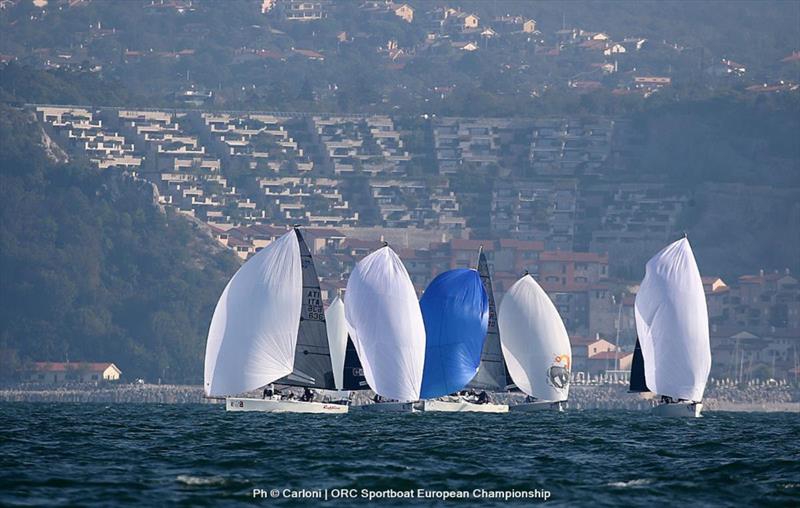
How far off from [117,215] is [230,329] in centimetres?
13748

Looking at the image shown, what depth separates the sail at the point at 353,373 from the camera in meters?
69.1

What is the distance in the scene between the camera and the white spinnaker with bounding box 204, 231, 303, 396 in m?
61.7

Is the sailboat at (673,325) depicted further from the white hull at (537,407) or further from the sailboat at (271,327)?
the sailboat at (271,327)

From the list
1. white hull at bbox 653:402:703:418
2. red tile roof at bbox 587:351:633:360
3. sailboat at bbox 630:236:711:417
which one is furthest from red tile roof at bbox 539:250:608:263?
sailboat at bbox 630:236:711:417

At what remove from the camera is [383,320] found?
65250 mm

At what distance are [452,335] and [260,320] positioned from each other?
1053 centimetres

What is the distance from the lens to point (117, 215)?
650ft

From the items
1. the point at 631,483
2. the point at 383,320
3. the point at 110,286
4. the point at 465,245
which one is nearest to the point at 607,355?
the point at 465,245

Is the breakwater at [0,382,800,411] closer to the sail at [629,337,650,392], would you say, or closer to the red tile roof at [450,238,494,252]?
the red tile roof at [450,238,494,252]

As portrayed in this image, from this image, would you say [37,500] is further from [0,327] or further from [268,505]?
[0,327]

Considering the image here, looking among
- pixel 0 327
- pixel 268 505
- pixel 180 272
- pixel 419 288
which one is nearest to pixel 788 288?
pixel 419 288

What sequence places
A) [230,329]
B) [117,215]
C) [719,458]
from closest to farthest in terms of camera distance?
[719,458] → [230,329] → [117,215]

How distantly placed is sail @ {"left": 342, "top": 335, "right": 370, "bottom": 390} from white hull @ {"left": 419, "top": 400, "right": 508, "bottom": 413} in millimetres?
1947

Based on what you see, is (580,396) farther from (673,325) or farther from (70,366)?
(673,325)
